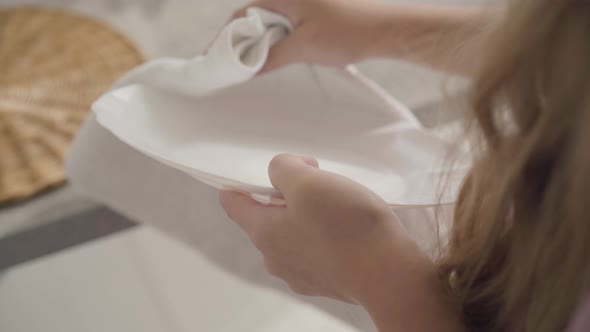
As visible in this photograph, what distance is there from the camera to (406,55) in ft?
1.60

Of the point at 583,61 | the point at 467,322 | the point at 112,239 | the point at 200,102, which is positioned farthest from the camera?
the point at 112,239

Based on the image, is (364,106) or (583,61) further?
(364,106)

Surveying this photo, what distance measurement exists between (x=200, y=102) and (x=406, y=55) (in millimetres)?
163

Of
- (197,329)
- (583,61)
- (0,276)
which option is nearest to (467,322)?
(583,61)

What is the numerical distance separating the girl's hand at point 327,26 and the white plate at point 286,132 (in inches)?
0.9

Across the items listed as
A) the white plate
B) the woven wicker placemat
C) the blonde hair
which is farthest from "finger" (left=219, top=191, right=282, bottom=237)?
the woven wicker placemat

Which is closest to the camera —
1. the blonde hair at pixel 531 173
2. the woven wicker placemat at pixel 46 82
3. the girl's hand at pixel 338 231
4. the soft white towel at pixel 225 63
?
the blonde hair at pixel 531 173

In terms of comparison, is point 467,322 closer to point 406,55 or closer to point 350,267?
point 350,267

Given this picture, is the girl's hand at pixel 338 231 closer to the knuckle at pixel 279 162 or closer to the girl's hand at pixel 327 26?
the knuckle at pixel 279 162

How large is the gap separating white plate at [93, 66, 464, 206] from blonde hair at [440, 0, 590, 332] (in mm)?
85

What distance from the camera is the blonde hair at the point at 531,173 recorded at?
23 cm

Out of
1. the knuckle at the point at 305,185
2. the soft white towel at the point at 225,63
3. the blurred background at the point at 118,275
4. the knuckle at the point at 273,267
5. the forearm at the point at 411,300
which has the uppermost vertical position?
the soft white towel at the point at 225,63

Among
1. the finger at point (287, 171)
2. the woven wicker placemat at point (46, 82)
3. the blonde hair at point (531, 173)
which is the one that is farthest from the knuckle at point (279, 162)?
the woven wicker placemat at point (46, 82)

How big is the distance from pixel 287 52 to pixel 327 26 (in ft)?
0.12
